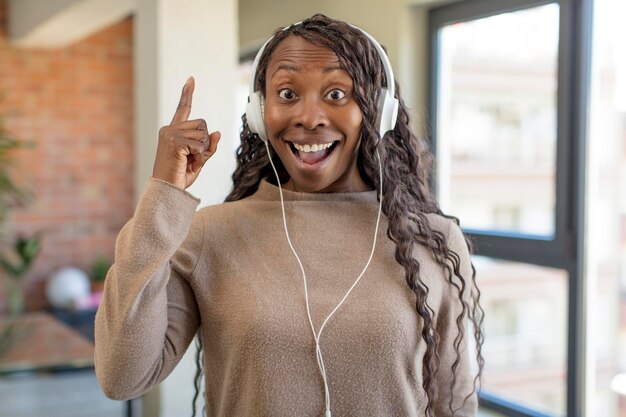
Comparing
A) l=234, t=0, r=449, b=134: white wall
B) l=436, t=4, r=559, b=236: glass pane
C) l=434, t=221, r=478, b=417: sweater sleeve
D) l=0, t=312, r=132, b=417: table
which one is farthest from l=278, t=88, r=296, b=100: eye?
l=436, t=4, r=559, b=236: glass pane

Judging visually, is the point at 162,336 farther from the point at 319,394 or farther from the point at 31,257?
the point at 31,257

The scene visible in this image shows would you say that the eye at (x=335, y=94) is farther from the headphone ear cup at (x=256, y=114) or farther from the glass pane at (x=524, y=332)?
the glass pane at (x=524, y=332)

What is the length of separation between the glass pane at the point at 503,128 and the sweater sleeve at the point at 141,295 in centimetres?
280

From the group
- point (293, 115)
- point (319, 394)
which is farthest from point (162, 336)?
point (293, 115)

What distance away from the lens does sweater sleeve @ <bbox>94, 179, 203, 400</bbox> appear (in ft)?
3.62

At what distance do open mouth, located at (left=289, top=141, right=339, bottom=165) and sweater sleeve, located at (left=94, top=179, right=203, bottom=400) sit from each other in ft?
0.58

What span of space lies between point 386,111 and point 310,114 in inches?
6.0

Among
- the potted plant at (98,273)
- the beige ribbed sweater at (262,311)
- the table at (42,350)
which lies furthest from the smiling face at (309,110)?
the potted plant at (98,273)

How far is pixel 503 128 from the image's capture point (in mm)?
4664

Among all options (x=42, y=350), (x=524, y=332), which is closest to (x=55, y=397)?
(x=42, y=350)

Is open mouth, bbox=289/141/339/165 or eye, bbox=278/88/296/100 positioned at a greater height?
eye, bbox=278/88/296/100

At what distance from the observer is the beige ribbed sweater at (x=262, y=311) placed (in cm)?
112

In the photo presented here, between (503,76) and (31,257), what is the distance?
124 inches

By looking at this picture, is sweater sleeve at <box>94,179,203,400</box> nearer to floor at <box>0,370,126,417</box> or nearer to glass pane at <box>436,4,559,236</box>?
floor at <box>0,370,126,417</box>
